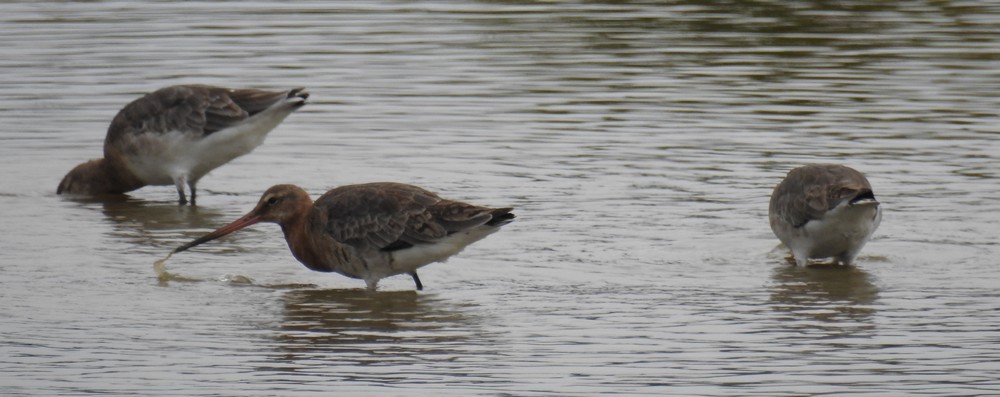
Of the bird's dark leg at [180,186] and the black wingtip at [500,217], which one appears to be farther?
the bird's dark leg at [180,186]

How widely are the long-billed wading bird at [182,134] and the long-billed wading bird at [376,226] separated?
2.67m

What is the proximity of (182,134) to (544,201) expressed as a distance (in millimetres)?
3044

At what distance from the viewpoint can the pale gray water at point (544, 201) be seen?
865cm

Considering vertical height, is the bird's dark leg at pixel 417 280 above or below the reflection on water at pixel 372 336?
below

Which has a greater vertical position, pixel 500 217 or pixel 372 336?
pixel 500 217

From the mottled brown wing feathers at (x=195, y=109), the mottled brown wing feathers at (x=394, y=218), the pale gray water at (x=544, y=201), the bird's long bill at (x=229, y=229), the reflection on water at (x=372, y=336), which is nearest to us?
the reflection on water at (x=372, y=336)

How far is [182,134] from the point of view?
45.5ft

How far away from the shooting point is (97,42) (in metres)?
22.4

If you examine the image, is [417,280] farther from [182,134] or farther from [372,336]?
[182,134]

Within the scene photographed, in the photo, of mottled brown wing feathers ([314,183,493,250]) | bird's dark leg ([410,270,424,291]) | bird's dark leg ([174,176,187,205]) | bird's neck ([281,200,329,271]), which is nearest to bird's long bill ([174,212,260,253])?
bird's neck ([281,200,329,271])

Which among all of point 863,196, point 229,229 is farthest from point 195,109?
point 863,196

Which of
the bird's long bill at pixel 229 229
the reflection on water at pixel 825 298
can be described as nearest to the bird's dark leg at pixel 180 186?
the bird's long bill at pixel 229 229

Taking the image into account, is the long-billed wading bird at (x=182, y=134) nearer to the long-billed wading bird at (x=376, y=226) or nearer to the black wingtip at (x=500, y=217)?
the long-billed wading bird at (x=376, y=226)

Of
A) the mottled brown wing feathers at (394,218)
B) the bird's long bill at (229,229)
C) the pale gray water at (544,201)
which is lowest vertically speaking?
the pale gray water at (544,201)
